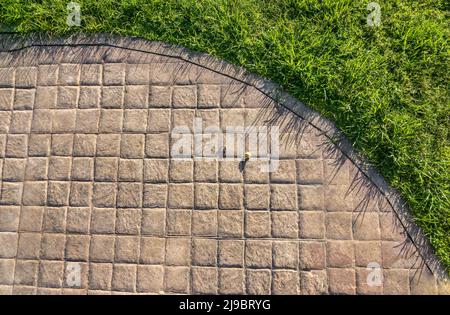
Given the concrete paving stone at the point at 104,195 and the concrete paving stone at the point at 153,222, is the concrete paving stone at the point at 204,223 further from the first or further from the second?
the concrete paving stone at the point at 104,195

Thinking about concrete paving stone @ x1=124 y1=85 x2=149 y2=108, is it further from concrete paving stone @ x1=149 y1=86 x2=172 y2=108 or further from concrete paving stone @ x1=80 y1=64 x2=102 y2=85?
concrete paving stone @ x1=80 y1=64 x2=102 y2=85

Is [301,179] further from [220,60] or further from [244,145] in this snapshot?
[220,60]

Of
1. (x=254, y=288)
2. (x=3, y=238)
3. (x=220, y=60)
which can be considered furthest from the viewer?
(x=220, y=60)

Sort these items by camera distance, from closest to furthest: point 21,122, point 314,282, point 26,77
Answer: point 314,282 → point 21,122 → point 26,77

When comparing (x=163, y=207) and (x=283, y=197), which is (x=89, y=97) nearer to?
(x=163, y=207)

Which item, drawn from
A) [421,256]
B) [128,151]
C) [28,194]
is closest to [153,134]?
[128,151]

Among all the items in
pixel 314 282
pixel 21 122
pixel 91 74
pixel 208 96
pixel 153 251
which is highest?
pixel 91 74

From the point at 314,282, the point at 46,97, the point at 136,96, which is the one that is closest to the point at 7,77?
the point at 46,97
